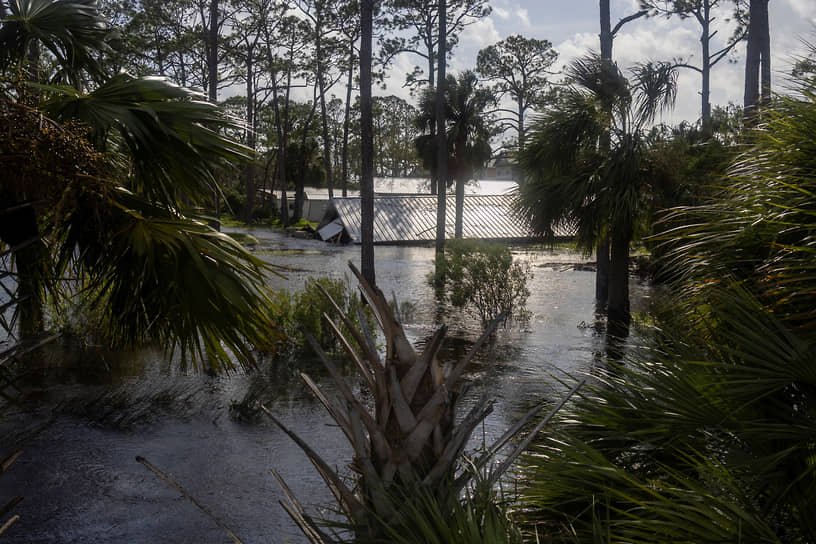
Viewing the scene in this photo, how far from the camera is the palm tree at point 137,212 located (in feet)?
10.3

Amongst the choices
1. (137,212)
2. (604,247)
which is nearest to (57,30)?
(137,212)

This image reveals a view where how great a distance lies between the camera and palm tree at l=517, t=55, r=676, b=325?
1120cm

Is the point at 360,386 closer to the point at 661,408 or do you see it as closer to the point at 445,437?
the point at 661,408

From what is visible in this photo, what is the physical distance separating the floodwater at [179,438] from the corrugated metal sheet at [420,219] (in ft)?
74.4

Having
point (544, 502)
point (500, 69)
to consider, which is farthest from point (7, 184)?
point (500, 69)

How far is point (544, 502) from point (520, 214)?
1010cm

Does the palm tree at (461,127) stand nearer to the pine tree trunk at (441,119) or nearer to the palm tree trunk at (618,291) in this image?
the pine tree trunk at (441,119)

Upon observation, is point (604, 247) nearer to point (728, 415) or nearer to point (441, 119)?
point (728, 415)

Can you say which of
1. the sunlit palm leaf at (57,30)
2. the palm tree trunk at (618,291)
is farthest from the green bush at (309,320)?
the sunlit palm leaf at (57,30)

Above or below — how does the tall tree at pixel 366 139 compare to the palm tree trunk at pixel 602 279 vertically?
above

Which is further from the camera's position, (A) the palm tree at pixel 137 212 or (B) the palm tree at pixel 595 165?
(B) the palm tree at pixel 595 165

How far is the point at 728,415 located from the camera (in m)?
2.37

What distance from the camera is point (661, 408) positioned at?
2656mm

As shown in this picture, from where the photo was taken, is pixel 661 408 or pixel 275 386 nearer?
pixel 661 408
